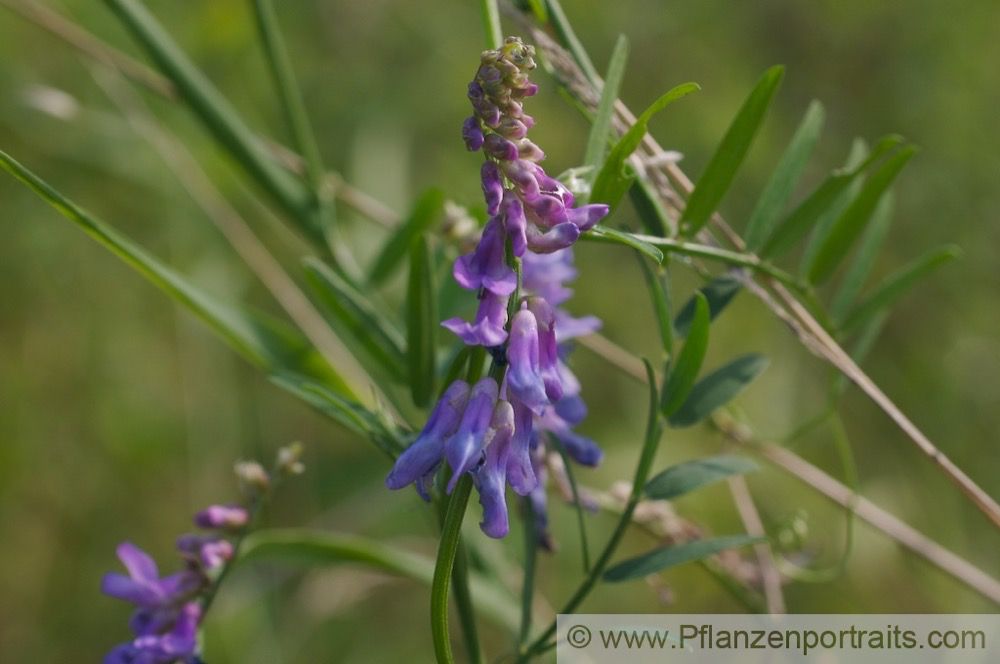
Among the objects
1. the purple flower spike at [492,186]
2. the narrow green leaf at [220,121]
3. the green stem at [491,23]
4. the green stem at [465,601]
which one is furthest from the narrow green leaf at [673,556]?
the narrow green leaf at [220,121]

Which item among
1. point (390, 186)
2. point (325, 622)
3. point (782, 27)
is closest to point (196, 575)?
point (325, 622)

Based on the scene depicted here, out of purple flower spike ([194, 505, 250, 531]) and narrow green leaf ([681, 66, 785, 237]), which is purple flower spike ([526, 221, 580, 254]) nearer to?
narrow green leaf ([681, 66, 785, 237])

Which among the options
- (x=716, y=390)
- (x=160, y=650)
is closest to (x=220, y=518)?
(x=160, y=650)

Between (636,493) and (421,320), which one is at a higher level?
(421,320)

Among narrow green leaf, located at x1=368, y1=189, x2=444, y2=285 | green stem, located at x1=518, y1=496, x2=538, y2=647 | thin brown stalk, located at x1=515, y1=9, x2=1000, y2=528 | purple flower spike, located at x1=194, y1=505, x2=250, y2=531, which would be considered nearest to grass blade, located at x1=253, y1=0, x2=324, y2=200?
narrow green leaf, located at x1=368, y1=189, x2=444, y2=285

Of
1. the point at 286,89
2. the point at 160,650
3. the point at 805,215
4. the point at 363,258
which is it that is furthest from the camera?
the point at 363,258

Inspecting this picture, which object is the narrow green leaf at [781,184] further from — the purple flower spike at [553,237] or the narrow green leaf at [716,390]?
the purple flower spike at [553,237]

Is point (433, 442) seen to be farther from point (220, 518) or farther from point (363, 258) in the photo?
point (363, 258)
